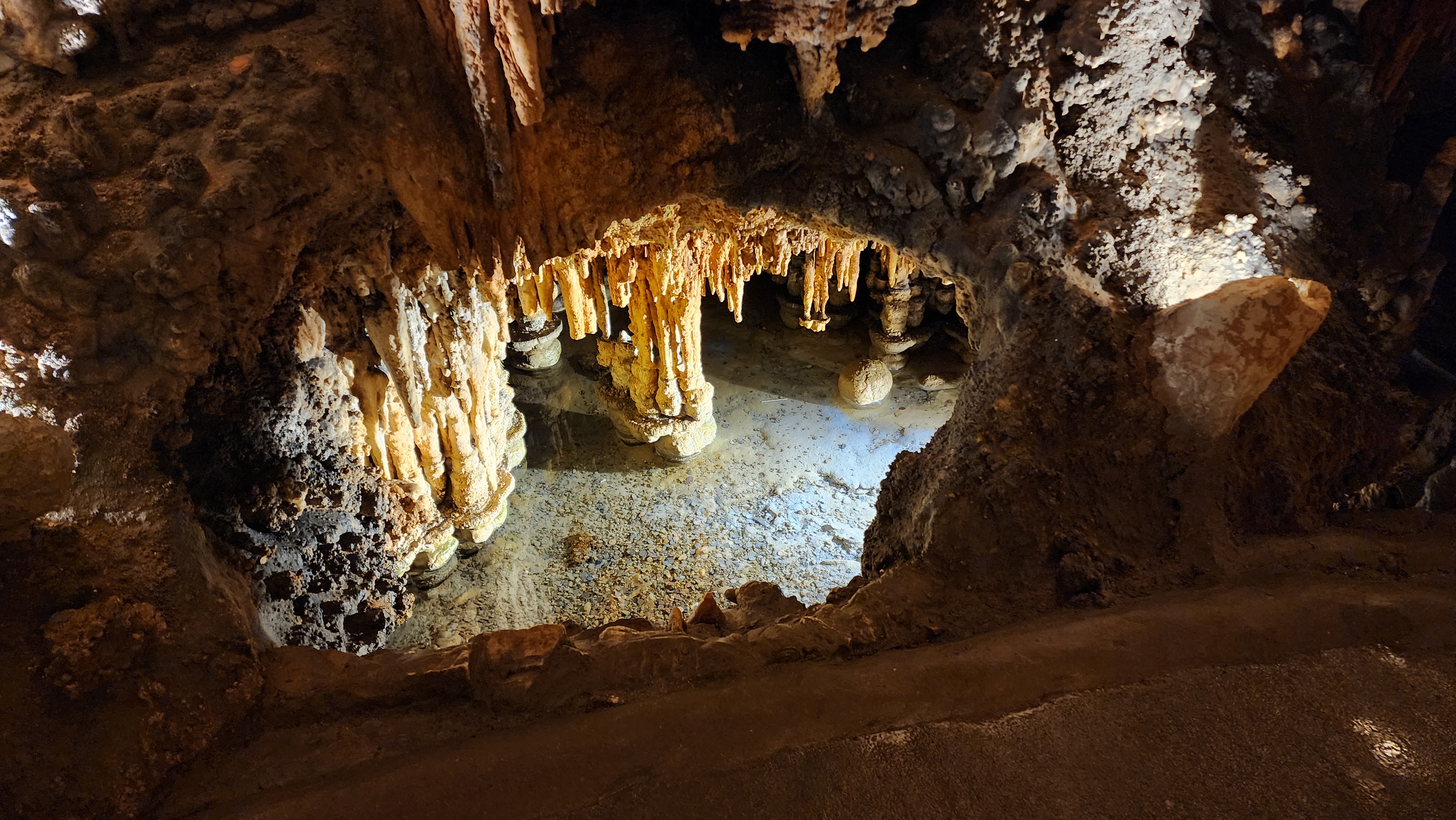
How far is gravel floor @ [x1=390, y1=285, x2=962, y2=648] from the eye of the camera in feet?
23.4

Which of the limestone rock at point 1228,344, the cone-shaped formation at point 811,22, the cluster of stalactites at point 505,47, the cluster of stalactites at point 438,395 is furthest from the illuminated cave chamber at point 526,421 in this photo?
the limestone rock at point 1228,344

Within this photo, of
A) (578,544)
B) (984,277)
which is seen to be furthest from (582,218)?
(578,544)

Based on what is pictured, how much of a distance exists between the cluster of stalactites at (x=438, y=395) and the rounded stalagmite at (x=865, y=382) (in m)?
4.83

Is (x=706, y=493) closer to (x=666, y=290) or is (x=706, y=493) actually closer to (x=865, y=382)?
(x=666, y=290)

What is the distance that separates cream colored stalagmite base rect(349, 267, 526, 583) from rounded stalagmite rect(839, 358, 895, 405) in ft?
→ 15.4

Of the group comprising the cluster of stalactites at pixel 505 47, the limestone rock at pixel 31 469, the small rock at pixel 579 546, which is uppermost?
the cluster of stalactites at pixel 505 47

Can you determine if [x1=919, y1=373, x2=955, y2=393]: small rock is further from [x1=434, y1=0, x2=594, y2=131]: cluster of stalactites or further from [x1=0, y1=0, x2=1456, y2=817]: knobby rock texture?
[x1=434, y1=0, x2=594, y2=131]: cluster of stalactites

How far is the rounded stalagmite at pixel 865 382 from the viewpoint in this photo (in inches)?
387

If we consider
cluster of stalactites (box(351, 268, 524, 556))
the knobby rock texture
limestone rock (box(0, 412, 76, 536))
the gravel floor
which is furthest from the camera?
the gravel floor

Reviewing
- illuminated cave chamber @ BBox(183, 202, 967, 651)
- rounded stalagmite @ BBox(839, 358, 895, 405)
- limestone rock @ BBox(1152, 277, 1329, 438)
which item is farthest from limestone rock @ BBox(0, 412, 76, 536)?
rounded stalagmite @ BBox(839, 358, 895, 405)

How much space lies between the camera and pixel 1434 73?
474cm

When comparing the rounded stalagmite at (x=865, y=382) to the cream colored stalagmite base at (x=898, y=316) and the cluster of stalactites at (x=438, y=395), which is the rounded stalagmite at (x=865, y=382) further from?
the cluster of stalactites at (x=438, y=395)

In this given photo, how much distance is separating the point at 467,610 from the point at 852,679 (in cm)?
520

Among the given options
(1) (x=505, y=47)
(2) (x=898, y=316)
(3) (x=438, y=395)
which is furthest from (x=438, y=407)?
(2) (x=898, y=316)
